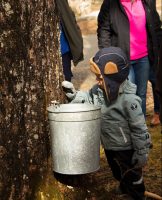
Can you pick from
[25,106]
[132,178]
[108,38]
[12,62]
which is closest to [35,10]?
[12,62]

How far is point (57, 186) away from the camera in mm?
3393

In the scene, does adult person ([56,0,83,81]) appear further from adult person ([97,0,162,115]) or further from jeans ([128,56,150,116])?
jeans ([128,56,150,116])

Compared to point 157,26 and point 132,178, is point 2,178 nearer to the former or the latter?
point 132,178

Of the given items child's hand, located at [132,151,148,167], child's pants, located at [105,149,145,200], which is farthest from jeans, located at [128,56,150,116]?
child's hand, located at [132,151,148,167]

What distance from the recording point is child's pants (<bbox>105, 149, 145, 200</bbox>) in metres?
4.01

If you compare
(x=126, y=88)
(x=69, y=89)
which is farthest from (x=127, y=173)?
(x=69, y=89)

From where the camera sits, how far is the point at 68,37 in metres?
5.45

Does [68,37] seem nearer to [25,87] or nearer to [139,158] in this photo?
[139,158]

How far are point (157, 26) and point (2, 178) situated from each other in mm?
2946

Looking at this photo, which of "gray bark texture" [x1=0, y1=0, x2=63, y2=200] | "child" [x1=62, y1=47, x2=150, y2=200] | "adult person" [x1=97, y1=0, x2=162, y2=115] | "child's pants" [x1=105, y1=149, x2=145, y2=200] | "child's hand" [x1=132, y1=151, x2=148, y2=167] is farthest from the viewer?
"adult person" [x1=97, y1=0, x2=162, y2=115]

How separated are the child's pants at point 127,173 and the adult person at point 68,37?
5.48ft

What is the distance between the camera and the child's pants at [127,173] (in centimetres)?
401

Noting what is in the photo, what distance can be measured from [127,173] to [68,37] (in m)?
1.93

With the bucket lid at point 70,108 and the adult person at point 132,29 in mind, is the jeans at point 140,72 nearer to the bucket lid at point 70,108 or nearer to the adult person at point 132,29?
the adult person at point 132,29
